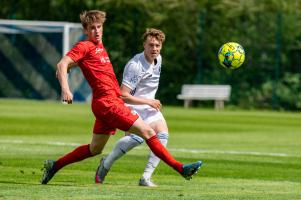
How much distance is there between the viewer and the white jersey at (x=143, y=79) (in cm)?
1291

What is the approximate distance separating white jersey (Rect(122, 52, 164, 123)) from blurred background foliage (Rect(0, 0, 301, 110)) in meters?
26.9

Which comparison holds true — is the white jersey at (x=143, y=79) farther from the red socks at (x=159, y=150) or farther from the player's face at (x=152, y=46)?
the red socks at (x=159, y=150)

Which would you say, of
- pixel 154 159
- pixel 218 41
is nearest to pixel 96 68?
pixel 154 159

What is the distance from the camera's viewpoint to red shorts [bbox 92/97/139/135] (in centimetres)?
1210

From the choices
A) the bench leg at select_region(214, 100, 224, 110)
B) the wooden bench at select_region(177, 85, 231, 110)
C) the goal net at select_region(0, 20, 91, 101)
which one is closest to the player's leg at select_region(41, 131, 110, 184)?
the wooden bench at select_region(177, 85, 231, 110)

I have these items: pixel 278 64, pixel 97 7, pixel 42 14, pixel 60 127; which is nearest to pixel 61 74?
pixel 60 127

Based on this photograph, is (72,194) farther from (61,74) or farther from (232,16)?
(232,16)

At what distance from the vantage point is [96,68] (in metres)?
12.3

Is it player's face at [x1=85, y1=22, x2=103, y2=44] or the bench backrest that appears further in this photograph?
the bench backrest

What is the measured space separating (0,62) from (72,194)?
3283 centimetres

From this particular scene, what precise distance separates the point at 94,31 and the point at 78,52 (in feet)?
1.05

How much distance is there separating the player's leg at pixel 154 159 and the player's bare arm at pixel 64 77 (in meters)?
1.64

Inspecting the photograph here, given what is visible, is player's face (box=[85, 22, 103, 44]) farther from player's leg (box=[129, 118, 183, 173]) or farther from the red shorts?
player's leg (box=[129, 118, 183, 173])

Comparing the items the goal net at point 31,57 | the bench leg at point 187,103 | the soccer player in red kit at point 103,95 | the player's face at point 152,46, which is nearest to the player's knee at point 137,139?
the soccer player in red kit at point 103,95
